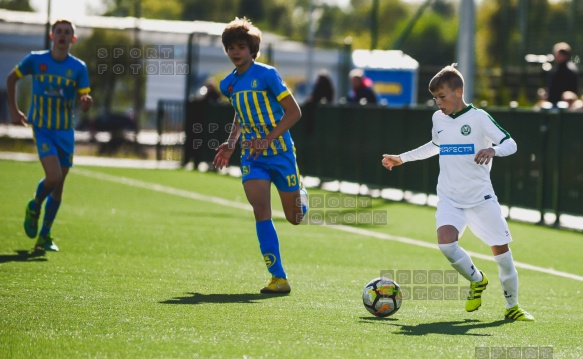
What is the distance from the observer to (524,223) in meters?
16.6

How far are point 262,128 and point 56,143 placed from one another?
2.86m

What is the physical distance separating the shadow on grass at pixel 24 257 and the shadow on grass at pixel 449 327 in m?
3.93

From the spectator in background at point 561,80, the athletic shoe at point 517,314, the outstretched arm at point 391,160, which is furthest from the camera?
the spectator in background at point 561,80

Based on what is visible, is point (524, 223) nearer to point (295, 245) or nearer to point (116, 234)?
point (295, 245)

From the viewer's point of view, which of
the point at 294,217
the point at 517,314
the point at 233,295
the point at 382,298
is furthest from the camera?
the point at 294,217

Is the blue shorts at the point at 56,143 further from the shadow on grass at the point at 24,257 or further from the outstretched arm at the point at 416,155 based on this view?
the outstretched arm at the point at 416,155

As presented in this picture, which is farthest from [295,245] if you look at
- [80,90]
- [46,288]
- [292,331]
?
[292,331]

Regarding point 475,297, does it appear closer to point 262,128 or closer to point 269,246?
point 269,246

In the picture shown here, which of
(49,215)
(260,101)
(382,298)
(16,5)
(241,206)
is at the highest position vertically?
(16,5)

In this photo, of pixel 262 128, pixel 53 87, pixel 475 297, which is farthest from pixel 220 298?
pixel 53 87

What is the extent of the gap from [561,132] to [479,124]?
8.10 meters

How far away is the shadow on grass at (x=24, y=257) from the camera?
33.3ft

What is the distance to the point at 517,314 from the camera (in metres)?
8.15

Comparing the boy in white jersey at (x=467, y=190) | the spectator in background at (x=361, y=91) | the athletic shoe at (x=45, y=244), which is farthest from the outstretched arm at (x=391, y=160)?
the spectator in background at (x=361, y=91)
